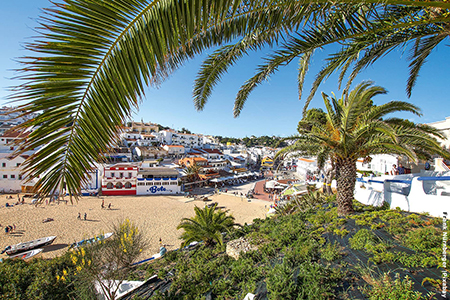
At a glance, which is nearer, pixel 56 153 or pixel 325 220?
pixel 56 153

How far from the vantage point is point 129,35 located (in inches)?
70.0

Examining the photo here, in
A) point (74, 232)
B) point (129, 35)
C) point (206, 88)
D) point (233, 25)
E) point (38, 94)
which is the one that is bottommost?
point (74, 232)

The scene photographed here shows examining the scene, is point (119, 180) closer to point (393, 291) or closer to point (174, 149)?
point (174, 149)

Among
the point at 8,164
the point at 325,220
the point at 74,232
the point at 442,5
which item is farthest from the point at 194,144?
the point at 442,5

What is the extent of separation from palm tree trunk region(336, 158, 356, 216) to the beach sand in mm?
10477

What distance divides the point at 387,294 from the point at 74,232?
19.7m

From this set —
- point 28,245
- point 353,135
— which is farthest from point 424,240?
point 28,245

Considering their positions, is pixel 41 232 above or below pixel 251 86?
below

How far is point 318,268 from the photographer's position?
4.41m

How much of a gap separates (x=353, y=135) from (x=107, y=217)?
21.0 metres

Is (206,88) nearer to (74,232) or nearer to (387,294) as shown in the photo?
(387,294)

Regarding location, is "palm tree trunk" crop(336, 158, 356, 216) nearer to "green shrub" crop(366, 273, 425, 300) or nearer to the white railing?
the white railing

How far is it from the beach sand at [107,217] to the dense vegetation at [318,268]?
18.0 feet

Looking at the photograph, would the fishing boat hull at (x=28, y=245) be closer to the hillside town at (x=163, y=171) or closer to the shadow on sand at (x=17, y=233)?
the shadow on sand at (x=17, y=233)
